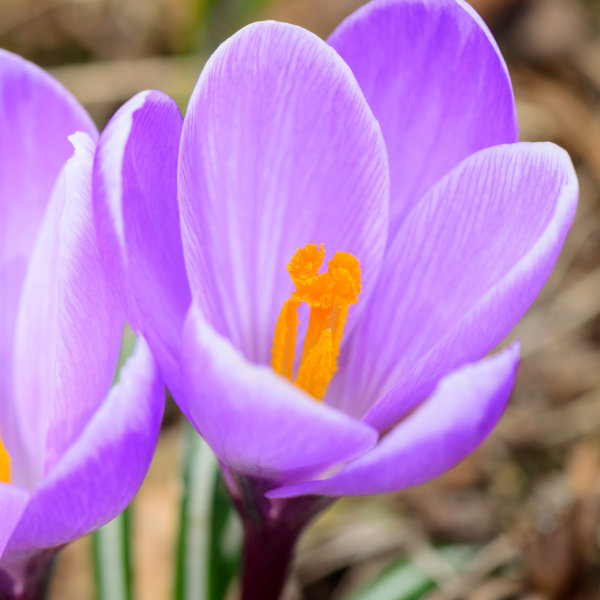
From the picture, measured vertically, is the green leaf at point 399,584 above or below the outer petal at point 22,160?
below

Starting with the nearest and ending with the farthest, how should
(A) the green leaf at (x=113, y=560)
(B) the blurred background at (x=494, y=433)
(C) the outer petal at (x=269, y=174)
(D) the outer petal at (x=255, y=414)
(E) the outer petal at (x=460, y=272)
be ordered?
(D) the outer petal at (x=255, y=414)
(E) the outer petal at (x=460, y=272)
(C) the outer petal at (x=269, y=174)
(A) the green leaf at (x=113, y=560)
(B) the blurred background at (x=494, y=433)

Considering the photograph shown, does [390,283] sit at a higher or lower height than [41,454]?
higher

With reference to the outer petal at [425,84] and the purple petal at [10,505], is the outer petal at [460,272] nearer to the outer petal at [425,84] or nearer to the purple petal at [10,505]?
the outer petal at [425,84]

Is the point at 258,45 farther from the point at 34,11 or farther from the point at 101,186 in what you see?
the point at 34,11

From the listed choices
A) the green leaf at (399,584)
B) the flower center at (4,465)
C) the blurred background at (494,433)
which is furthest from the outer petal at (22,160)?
the green leaf at (399,584)

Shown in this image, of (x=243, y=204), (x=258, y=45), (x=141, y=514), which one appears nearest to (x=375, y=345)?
(x=243, y=204)

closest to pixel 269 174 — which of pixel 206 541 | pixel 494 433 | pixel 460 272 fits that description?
pixel 460 272

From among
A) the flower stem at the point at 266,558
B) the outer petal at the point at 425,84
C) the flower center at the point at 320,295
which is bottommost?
the flower stem at the point at 266,558
